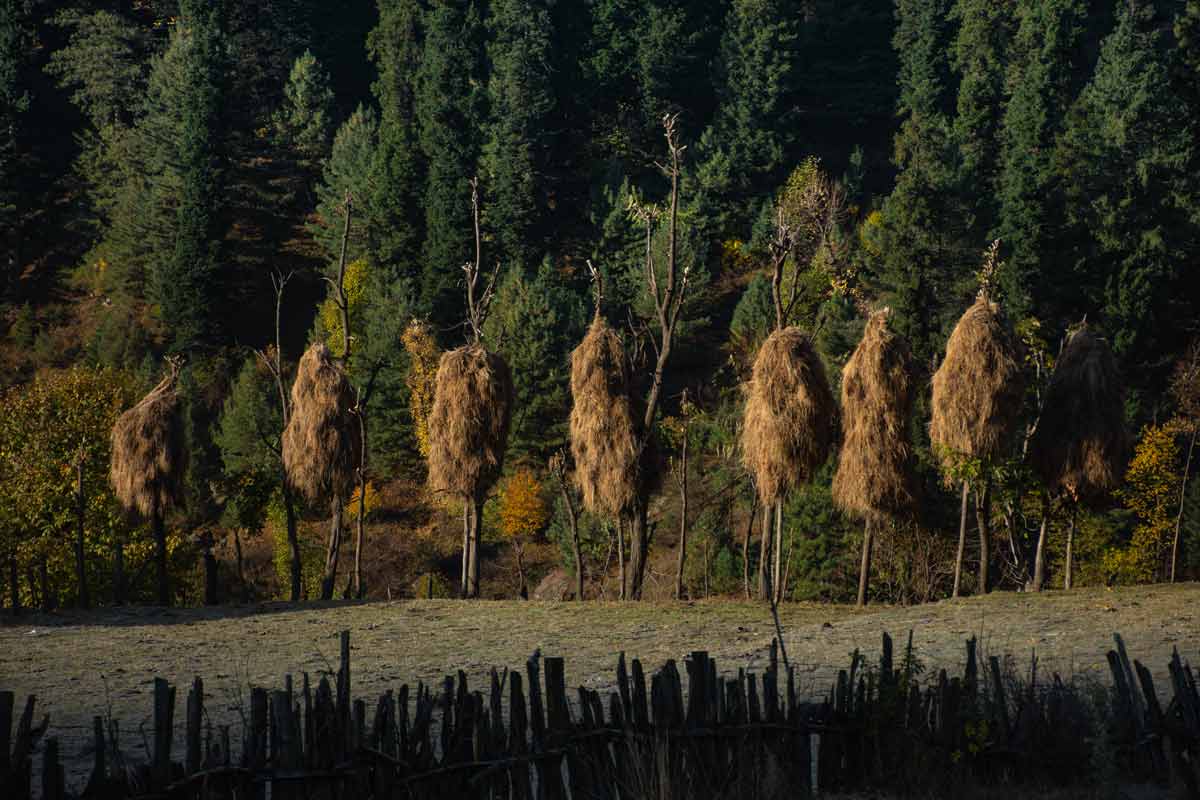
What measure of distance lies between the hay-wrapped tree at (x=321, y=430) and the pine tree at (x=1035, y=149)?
29249 millimetres

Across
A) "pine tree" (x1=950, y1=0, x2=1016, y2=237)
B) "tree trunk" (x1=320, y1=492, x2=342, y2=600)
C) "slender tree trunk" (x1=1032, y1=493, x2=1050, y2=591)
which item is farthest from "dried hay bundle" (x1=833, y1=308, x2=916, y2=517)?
"pine tree" (x1=950, y1=0, x2=1016, y2=237)

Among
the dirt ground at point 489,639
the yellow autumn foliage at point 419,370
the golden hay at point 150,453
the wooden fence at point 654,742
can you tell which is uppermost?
the yellow autumn foliage at point 419,370

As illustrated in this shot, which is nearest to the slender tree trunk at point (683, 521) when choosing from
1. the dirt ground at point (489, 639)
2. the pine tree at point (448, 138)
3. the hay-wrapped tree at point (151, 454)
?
the dirt ground at point (489, 639)

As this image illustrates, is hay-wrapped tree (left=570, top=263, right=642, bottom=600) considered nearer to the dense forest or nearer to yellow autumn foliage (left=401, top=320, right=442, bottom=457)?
the dense forest

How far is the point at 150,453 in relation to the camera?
1162 inches

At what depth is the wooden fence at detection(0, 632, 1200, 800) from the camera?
8836 mm

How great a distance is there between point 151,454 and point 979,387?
16.4 metres

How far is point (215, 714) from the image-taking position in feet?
50.3

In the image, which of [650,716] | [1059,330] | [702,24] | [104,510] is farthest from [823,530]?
[702,24]

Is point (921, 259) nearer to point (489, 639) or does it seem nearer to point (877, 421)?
point (877, 421)

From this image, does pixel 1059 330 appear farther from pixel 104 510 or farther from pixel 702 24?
pixel 702 24

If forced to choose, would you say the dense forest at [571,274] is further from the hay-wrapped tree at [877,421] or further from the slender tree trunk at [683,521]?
the slender tree trunk at [683,521]

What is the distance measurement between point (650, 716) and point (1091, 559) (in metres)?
35.5

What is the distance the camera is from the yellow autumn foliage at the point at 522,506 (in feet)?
186
